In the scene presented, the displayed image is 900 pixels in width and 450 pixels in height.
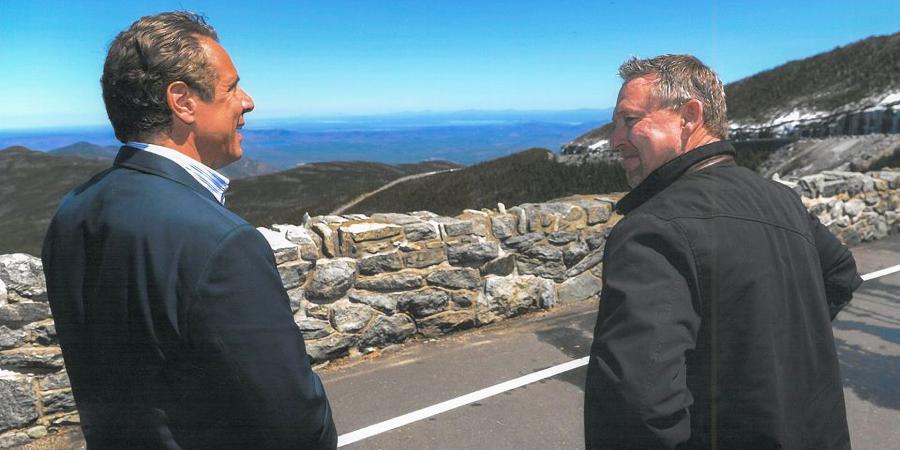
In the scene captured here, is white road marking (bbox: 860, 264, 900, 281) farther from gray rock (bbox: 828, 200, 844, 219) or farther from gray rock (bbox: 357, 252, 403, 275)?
gray rock (bbox: 357, 252, 403, 275)

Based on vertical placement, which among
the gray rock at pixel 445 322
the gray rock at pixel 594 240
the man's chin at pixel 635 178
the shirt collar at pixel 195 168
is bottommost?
the gray rock at pixel 445 322

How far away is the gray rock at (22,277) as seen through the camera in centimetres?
383

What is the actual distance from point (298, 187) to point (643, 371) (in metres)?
91.5

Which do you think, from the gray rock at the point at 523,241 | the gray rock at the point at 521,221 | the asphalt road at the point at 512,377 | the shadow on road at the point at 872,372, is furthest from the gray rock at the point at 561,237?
the shadow on road at the point at 872,372

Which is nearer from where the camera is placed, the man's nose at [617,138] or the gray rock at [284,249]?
the man's nose at [617,138]

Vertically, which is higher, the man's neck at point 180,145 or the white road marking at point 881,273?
the man's neck at point 180,145

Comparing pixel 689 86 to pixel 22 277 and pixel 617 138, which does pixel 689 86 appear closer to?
pixel 617 138

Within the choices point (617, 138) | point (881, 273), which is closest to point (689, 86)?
point (617, 138)

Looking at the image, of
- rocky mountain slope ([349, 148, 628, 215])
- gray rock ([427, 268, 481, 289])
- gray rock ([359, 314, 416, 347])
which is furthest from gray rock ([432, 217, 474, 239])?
rocky mountain slope ([349, 148, 628, 215])

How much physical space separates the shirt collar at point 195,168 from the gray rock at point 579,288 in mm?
5087

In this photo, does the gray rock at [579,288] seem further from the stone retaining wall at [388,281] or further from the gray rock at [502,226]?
the gray rock at [502,226]

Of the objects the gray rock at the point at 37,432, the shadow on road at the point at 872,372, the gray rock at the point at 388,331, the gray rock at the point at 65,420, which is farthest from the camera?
the gray rock at the point at 388,331

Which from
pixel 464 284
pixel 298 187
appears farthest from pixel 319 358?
pixel 298 187

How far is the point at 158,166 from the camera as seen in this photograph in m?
1.55
